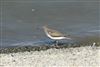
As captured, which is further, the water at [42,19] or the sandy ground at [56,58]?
the water at [42,19]

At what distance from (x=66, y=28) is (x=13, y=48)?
288 centimetres

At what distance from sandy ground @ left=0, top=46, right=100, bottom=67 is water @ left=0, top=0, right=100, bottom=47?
76.0 inches

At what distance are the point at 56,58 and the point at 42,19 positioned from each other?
570 cm

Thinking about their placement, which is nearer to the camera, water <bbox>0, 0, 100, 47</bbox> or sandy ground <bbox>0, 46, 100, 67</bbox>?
sandy ground <bbox>0, 46, 100, 67</bbox>

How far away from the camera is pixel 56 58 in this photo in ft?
32.8

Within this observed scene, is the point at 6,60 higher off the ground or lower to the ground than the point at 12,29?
Result: higher

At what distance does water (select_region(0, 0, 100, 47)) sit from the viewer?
13586 mm

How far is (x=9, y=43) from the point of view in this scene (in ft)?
41.7

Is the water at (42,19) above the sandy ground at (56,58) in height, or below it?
below

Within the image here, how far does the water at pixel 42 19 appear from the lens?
1359 cm

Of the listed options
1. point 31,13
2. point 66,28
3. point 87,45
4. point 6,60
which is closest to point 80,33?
point 66,28

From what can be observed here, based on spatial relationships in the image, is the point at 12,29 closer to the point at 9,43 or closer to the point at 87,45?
the point at 9,43

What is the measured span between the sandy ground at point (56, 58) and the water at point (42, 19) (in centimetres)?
193

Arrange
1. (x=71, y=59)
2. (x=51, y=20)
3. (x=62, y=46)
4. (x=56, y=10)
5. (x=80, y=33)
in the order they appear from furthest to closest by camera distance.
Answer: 1. (x=56, y=10)
2. (x=51, y=20)
3. (x=80, y=33)
4. (x=62, y=46)
5. (x=71, y=59)
